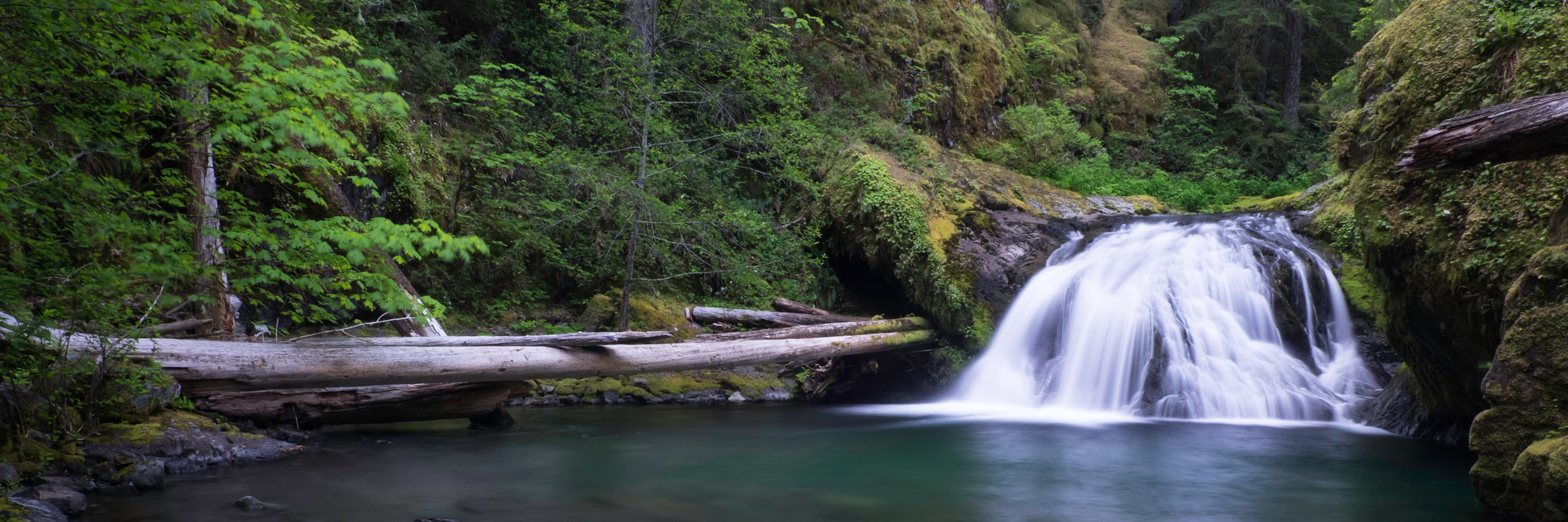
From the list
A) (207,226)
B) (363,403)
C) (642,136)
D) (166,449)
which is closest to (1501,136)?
(207,226)

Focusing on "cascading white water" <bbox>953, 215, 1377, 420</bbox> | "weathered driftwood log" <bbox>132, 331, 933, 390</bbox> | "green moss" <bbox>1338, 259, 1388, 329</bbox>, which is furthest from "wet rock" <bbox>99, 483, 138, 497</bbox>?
"green moss" <bbox>1338, 259, 1388, 329</bbox>

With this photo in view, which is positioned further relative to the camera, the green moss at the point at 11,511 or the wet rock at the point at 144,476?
the wet rock at the point at 144,476

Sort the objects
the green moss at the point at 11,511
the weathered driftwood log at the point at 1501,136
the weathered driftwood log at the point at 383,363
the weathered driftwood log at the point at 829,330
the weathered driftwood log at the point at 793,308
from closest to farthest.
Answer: the green moss at the point at 11,511 < the weathered driftwood log at the point at 1501,136 < the weathered driftwood log at the point at 383,363 < the weathered driftwood log at the point at 829,330 < the weathered driftwood log at the point at 793,308

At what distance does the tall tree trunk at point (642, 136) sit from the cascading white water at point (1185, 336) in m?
4.81

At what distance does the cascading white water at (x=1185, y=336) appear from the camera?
9.50 meters

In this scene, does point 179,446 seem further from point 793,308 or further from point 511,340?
point 793,308

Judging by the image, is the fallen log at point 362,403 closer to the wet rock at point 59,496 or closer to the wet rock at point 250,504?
the wet rock at point 250,504

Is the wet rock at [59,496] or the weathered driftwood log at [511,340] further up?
the weathered driftwood log at [511,340]

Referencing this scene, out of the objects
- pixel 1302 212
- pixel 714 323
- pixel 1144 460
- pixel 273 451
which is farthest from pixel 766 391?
pixel 1302 212

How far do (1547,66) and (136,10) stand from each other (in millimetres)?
8067

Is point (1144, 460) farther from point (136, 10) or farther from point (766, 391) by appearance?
point (136, 10)

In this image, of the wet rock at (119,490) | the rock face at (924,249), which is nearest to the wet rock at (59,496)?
the wet rock at (119,490)

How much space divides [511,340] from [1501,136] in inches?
268

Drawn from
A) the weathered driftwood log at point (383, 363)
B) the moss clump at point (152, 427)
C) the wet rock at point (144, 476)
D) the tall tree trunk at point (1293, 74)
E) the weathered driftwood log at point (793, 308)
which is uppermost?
the tall tree trunk at point (1293, 74)
